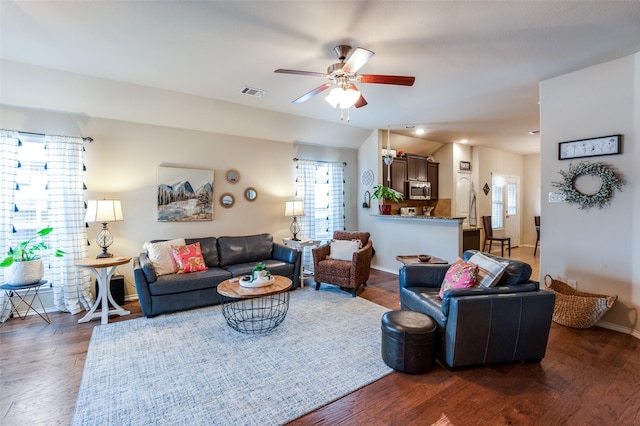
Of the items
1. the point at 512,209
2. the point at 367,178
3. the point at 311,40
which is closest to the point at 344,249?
the point at 367,178

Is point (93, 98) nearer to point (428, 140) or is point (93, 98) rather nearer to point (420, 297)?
point (420, 297)

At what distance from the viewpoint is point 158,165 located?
447 cm

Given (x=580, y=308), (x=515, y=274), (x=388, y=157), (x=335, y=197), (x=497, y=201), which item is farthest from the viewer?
(x=497, y=201)

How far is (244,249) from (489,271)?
137 inches

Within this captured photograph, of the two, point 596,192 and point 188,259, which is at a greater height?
point 596,192

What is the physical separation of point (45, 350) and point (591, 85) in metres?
6.26

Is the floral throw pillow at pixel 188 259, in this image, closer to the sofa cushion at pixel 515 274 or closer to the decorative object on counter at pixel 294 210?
the decorative object on counter at pixel 294 210

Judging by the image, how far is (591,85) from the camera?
327 cm

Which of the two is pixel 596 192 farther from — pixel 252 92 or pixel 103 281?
pixel 103 281

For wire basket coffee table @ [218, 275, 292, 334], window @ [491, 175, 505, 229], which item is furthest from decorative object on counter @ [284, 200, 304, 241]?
window @ [491, 175, 505, 229]

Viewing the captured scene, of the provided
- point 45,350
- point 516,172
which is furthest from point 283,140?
point 516,172

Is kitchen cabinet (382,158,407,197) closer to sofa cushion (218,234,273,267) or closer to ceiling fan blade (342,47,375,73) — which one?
sofa cushion (218,234,273,267)

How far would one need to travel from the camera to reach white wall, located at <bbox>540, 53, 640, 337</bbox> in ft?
9.95

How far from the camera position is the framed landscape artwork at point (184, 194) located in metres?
4.50
